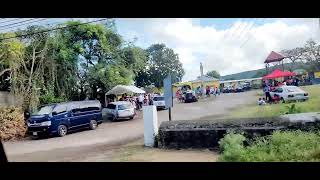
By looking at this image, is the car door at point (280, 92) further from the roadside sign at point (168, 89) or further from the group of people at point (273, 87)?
the roadside sign at point (168, 89)

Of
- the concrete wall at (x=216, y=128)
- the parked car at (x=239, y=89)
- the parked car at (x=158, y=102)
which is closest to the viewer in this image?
the parked car at (x=239, y=89)

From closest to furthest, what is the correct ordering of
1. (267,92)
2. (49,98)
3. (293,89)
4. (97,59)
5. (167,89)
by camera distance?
(293,89), (267,92), (167,89), (97,59), (49,98)

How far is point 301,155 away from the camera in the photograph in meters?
4.27

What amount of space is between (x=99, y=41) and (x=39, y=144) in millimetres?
1444

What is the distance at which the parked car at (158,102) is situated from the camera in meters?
5.09

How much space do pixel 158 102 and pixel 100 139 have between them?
911 millimetres

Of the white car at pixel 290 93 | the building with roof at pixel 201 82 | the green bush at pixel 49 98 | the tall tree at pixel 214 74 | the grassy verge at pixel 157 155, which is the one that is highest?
the tall tree at pixel 214 74

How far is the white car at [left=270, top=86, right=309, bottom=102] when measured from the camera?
4.42 m

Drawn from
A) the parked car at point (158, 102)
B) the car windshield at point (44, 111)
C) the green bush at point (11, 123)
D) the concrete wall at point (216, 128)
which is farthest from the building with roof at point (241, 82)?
the green bush at point (11, 123)

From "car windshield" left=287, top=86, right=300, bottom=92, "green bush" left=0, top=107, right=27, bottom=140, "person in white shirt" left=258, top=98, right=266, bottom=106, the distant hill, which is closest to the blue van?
"green bush" left=0, top=107, right=27, bottom=140

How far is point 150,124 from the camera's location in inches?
209

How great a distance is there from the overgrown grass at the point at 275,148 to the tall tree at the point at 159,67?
103cm

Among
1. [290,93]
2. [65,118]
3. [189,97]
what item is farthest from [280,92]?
[65,118]

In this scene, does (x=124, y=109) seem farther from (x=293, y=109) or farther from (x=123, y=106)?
(x=293, y=109)
